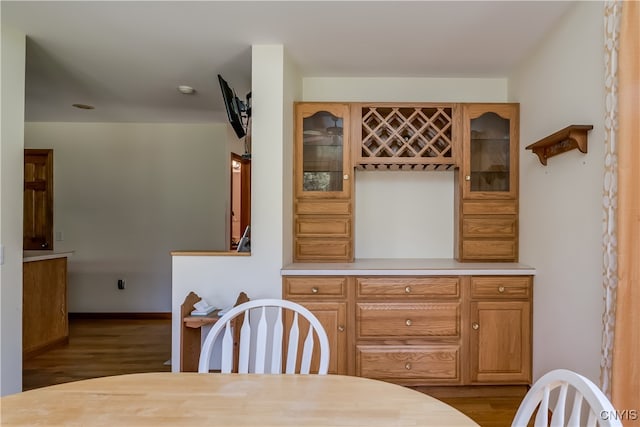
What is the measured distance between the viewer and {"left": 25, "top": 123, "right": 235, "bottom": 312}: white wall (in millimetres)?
4441

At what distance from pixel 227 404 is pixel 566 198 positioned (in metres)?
2.13

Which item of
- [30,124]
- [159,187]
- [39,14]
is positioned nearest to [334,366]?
[39,14]

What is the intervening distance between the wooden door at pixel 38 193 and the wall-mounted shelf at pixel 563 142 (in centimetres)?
501

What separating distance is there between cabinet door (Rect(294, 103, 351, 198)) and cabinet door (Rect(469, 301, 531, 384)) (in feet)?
4.39

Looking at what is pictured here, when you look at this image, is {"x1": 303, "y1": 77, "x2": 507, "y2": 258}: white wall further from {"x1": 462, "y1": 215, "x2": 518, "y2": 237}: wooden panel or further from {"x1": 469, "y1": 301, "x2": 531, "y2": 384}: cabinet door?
{"x1": 469, "y1": 301, "x2": 531, "y2": 384}: cabinet door

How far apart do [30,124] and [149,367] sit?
351cm

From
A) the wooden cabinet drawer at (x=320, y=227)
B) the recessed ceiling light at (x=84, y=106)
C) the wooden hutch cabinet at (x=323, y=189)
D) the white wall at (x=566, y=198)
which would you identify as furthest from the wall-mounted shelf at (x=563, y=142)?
the recessed ceiling light at (x=84, y=106)

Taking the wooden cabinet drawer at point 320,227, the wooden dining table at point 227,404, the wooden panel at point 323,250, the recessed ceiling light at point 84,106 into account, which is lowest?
the wooden dining table at point 227,404

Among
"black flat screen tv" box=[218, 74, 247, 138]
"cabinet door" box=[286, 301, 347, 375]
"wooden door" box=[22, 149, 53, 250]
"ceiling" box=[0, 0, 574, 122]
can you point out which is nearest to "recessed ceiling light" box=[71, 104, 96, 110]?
"ceiling" box=[0, 0, 574, 122]

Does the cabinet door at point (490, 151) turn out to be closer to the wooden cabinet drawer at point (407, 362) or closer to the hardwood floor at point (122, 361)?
the wooden cabinet drawer at point (407, 362)

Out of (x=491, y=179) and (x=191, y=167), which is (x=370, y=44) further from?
(x=191, y=167)

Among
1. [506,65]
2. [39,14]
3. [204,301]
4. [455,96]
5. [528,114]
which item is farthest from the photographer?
[455,96]

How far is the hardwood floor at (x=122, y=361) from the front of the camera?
2389 mm

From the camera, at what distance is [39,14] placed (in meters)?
2.09
